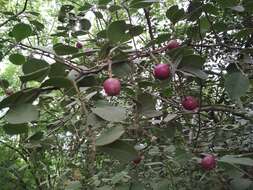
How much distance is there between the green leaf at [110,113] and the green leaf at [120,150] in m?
0.04

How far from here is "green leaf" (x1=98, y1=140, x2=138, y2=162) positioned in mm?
742

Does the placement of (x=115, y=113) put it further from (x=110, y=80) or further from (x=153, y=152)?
(x=153, y=152)

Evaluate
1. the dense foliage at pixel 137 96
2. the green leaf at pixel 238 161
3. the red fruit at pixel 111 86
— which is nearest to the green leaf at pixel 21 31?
the dense foliage at pixel 137 96

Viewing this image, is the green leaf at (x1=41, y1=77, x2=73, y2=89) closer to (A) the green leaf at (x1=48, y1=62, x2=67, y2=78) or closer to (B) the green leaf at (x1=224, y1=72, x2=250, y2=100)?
(A) the green leaf at (x1=48, y1=62, x2=67, y2=78)

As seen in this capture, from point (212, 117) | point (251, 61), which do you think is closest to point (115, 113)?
point (251, 61)

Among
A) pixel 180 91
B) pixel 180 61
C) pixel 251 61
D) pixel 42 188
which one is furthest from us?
pixel 42 188

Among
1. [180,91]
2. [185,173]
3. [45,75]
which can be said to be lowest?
[185,173]

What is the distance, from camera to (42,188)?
3035 mm

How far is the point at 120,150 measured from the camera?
29.4 inches

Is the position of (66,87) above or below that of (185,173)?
above

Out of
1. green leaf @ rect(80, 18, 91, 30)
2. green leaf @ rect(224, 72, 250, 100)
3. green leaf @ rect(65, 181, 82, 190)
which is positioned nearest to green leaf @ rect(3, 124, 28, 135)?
green leaf @ rect(224, 72, 250, 100)

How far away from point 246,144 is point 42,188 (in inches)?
69.6

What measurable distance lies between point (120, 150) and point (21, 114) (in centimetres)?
18

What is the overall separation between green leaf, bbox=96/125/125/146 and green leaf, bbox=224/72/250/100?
39cm
